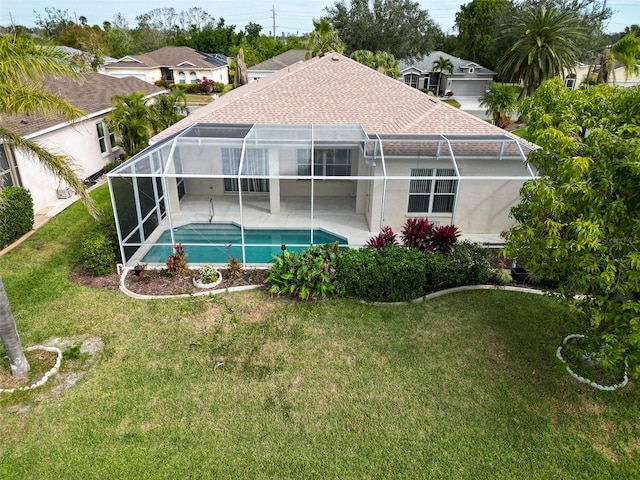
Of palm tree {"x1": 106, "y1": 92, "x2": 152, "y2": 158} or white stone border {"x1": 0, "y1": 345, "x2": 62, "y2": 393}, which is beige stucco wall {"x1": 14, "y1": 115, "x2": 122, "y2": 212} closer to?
palm tree {"x1": 106, "y1": 92, "x2": 152, "y2": 158}

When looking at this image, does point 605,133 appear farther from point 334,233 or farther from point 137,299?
point 137,299

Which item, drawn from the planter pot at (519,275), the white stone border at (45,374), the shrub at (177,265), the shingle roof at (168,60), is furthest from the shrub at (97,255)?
the shingle roof at (168,60)

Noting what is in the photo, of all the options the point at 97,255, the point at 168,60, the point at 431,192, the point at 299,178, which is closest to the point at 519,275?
the point at 431,192

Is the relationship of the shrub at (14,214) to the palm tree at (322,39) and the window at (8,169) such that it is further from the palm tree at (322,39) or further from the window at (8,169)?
the palm tree at (322,39)

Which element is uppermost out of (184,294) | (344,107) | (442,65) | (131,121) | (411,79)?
(442,65)

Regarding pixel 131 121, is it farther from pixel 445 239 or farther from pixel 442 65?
pixel 442 65

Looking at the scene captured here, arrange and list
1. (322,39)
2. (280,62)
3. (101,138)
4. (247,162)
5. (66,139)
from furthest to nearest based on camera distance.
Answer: (280,62), (322,39), (101,138), (66,139), (247,162)

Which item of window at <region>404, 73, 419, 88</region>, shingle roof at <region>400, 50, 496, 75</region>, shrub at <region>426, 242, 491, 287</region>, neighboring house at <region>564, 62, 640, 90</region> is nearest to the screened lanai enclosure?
shrub at <region>426, 242, 491, 287</region>
